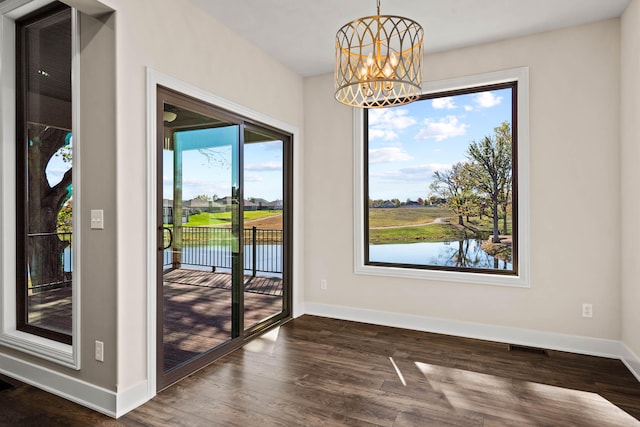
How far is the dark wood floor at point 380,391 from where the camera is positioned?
2246 millimetres

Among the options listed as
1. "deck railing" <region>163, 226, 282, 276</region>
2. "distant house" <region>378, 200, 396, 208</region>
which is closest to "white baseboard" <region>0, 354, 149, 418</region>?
"deck railing" <region>163, 226, 282, 276</region>

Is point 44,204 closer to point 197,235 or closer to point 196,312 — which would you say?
point 197,235

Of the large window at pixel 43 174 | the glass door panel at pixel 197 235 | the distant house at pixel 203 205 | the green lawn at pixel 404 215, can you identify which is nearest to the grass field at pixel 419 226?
the green lawn at pixel 404 215

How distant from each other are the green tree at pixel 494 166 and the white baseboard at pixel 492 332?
2.89ft

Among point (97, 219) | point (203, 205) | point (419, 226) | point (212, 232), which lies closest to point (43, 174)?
point (97, 219)

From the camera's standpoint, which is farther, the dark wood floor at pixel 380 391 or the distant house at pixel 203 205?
the distant house at pixel 203 205

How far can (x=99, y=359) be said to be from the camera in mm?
2344

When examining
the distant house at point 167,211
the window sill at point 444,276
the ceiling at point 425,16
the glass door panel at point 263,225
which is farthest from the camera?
the glass door panel at point 263,225

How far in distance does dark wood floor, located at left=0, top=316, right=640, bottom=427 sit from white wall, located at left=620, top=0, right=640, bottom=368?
1.49 feet

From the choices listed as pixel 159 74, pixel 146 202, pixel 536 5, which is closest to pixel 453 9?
pixel 536 5

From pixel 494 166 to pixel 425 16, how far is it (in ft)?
5.10

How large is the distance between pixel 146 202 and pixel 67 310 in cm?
100

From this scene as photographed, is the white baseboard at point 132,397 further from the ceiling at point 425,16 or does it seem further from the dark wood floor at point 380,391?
the ceiling at point 425,16

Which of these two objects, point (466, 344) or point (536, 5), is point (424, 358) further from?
point (536, 5)
